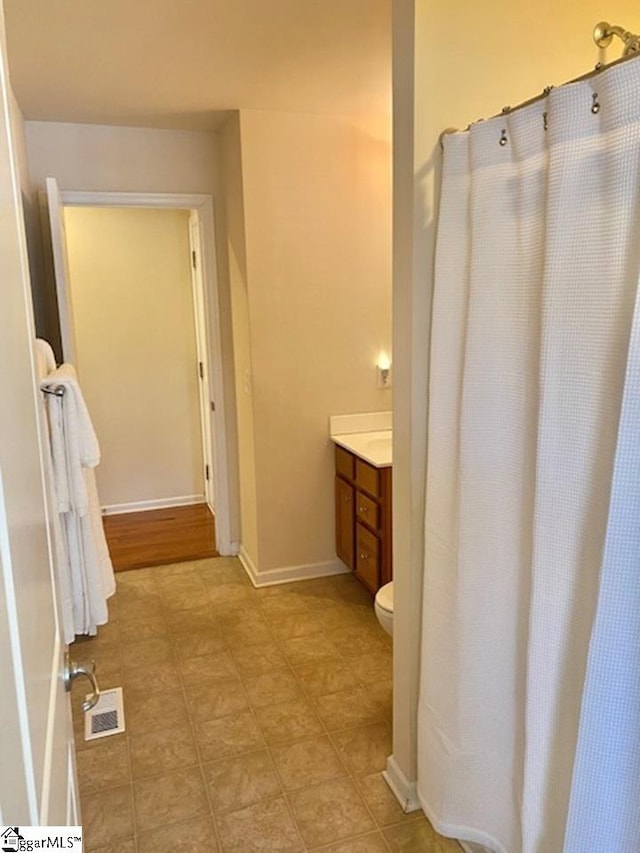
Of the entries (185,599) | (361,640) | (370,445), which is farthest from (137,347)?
(361,640)

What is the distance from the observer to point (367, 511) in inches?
124

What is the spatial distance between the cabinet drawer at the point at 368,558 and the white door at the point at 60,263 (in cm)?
169

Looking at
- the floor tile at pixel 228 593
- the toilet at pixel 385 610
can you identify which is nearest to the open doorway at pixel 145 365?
the floor tile at pixel 228 593

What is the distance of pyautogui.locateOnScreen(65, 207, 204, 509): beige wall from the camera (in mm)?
4527

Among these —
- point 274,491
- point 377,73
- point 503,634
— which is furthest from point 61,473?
point 377,73

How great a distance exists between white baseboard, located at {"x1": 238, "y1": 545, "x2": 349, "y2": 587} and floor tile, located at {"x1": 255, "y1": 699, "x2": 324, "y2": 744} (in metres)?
1.07

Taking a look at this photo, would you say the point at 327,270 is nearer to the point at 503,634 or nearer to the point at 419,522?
the point at 419,522

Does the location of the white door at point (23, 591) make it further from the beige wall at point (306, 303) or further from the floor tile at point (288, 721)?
the beige wall at point (306, 303)

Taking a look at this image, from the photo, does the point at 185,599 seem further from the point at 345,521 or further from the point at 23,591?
the point at 23,591

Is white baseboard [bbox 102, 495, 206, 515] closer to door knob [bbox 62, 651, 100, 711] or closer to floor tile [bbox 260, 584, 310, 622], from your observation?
floor tile [bbox 260, 584, 310, 622]

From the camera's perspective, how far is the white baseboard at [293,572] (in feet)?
11.7

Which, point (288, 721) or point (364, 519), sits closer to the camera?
point (288, 721)

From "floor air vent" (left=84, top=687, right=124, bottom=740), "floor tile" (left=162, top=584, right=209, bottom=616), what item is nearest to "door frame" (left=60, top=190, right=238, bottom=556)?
"floor tile" (left=162, top=584, right=209, bottom=616)

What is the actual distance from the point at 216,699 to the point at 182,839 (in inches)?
27.0
